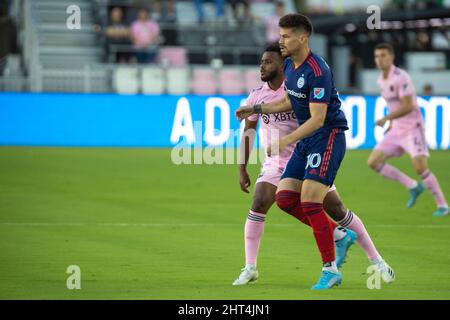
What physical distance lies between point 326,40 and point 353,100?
6307 millimetres

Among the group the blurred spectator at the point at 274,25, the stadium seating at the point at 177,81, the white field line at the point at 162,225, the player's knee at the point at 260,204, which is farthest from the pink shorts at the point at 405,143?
Answer: the blurred spectator at the point at 274,25

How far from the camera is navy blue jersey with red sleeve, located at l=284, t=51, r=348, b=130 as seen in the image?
9.11 m

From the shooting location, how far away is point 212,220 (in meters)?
14.5

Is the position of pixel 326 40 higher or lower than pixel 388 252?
higher

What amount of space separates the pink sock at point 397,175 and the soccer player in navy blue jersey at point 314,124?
707 cm

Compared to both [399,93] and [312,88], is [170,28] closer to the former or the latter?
[399,93]

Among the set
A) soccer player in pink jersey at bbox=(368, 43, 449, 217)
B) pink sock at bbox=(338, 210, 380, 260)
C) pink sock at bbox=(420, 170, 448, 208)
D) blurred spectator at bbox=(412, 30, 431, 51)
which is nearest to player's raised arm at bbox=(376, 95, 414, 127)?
soccer player in pink jersey at bbox=(368, 43, 449, 217)

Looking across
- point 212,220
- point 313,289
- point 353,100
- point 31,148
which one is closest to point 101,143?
point 31,148

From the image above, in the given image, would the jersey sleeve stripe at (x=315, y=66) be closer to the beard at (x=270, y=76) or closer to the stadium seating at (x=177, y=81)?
the beard at (x=270, y=76)

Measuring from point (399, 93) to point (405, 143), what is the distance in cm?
80

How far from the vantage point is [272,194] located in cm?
995

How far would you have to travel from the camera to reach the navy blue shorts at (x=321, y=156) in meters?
9.20

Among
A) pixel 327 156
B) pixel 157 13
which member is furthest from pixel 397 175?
pixel 157 13

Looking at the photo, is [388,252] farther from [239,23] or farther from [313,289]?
[239,23]
